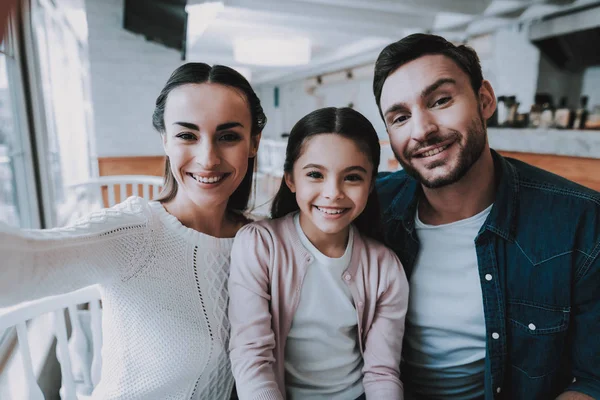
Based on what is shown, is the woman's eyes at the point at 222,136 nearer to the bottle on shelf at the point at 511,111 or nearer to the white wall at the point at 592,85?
the bottle on shelf at the point at 511,111

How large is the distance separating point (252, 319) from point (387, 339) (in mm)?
361

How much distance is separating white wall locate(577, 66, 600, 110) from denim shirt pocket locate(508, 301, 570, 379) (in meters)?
4.20

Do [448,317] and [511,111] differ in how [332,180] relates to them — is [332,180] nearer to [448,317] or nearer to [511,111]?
[448,317]

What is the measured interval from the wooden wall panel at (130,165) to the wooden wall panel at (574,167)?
341 centimetres

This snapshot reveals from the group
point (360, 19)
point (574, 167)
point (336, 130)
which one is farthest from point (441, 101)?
point (360, 19)

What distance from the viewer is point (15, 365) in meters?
1.42

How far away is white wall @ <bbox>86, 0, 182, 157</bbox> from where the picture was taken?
146 inches

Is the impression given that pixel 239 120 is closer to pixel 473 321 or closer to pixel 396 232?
pixel 396 232

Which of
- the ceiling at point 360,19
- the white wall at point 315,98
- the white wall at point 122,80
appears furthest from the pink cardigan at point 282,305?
the white wall at point 315,98

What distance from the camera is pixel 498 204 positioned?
1.13 m

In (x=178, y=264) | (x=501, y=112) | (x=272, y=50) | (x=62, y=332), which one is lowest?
(x=62, y=332)

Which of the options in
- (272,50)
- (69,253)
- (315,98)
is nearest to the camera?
(69,253)

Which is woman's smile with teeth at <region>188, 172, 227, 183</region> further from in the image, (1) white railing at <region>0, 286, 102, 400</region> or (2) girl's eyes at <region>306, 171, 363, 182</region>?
(1) white railing at <region>0, 286, 102, 400</region>

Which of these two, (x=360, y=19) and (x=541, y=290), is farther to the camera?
(x=360, y=19)
